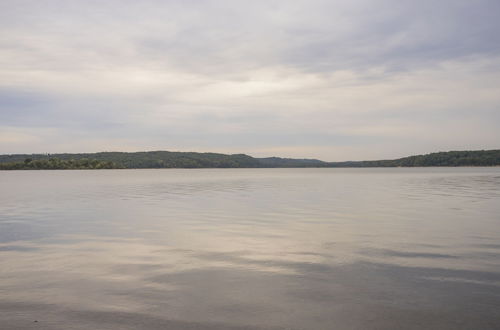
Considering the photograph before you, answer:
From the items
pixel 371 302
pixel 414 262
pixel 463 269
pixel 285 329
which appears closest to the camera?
pixel 285 329

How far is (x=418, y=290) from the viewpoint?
10.6 metres

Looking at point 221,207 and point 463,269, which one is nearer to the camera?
point 463,269

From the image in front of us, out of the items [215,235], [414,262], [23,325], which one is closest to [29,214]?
[215,235]

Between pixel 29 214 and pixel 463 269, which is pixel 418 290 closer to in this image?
pixel 463 269

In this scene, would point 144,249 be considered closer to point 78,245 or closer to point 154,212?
point 78,245

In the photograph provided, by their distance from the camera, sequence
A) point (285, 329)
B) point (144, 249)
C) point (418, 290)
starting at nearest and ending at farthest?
1. point (285, 329)
2. point (418, 290)
3. point (144, 249)

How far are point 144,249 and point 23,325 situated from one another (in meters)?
8.54

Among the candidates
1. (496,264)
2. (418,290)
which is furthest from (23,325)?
(496,264)

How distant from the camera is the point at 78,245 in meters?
17.6

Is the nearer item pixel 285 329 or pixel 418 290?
pixel 285 329

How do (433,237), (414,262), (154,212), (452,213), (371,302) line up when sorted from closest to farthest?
(371,302), (414,262), (433,237), (452,213), (154,212)

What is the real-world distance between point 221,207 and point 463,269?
23250 mm

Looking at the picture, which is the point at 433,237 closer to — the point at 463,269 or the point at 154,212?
the point at 463,269

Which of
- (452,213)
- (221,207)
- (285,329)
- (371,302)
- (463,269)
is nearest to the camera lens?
(285,329)
